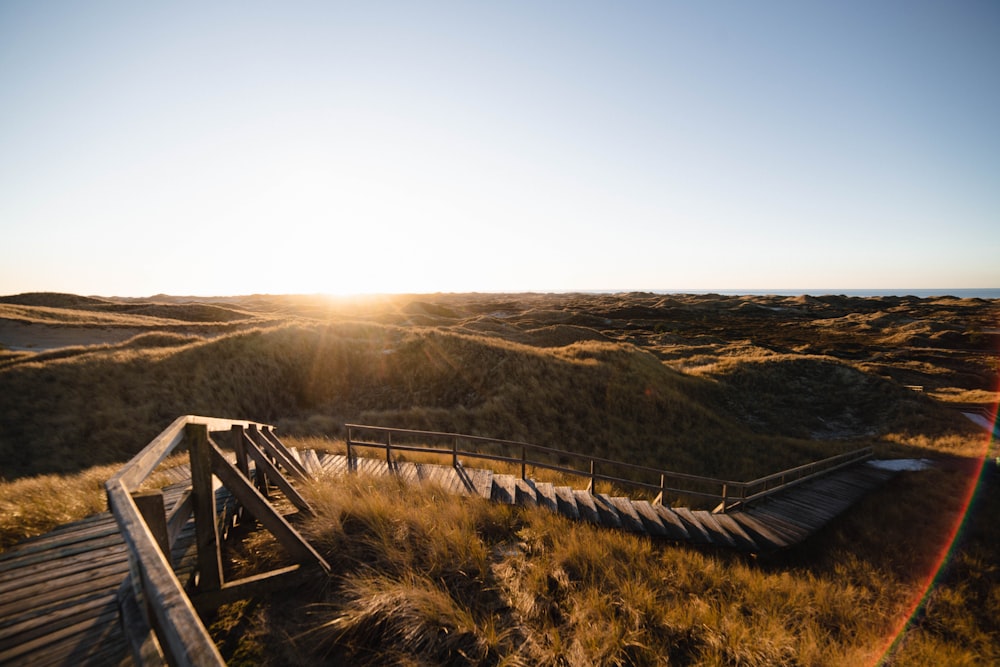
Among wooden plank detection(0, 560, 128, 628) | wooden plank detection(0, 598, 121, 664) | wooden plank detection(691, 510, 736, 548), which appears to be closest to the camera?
wooden plank detection(0, 598, 121, 664)

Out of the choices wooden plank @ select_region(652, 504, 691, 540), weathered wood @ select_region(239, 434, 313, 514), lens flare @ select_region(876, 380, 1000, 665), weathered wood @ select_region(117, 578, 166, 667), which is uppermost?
weathered wood @ select_region(117, 578, 166, 667)

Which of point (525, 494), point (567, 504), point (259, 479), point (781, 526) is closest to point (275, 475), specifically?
point (259, 479)

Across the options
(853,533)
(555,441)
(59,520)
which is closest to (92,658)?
(59,520)

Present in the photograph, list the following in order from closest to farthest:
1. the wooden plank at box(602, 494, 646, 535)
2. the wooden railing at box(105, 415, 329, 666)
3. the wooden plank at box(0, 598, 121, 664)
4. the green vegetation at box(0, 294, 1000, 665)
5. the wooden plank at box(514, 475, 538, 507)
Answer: the wooden railing at box(105, 415, 329, 666) < the wooden plank at box(0, 598, 121, 664) < the green vegetation at box(0, 294, 1000, 665) < the wooden plank at box(602, 494, 646, 535) < the wooden plank at box(514, 475, 538, 507)

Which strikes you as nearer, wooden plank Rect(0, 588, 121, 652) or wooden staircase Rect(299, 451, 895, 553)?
wooden plank Rect(0, 588, 121, 652)

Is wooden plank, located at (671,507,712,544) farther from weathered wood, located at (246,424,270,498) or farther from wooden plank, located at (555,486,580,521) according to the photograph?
weathered wood, located at (246,424,270,498)

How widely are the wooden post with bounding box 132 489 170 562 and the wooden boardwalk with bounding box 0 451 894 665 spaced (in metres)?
0.50

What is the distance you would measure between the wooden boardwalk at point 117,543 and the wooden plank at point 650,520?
2 centimetres

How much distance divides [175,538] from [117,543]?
561mm

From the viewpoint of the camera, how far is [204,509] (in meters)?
4.25

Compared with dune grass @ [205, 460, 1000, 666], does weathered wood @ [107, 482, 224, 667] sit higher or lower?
higher

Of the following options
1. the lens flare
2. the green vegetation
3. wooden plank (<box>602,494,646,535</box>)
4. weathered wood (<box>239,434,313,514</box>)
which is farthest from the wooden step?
weathered wood (<box>239,434,313,514</box>)

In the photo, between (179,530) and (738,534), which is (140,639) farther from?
(738,534)

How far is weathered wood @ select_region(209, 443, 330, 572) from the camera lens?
4.49 metres
